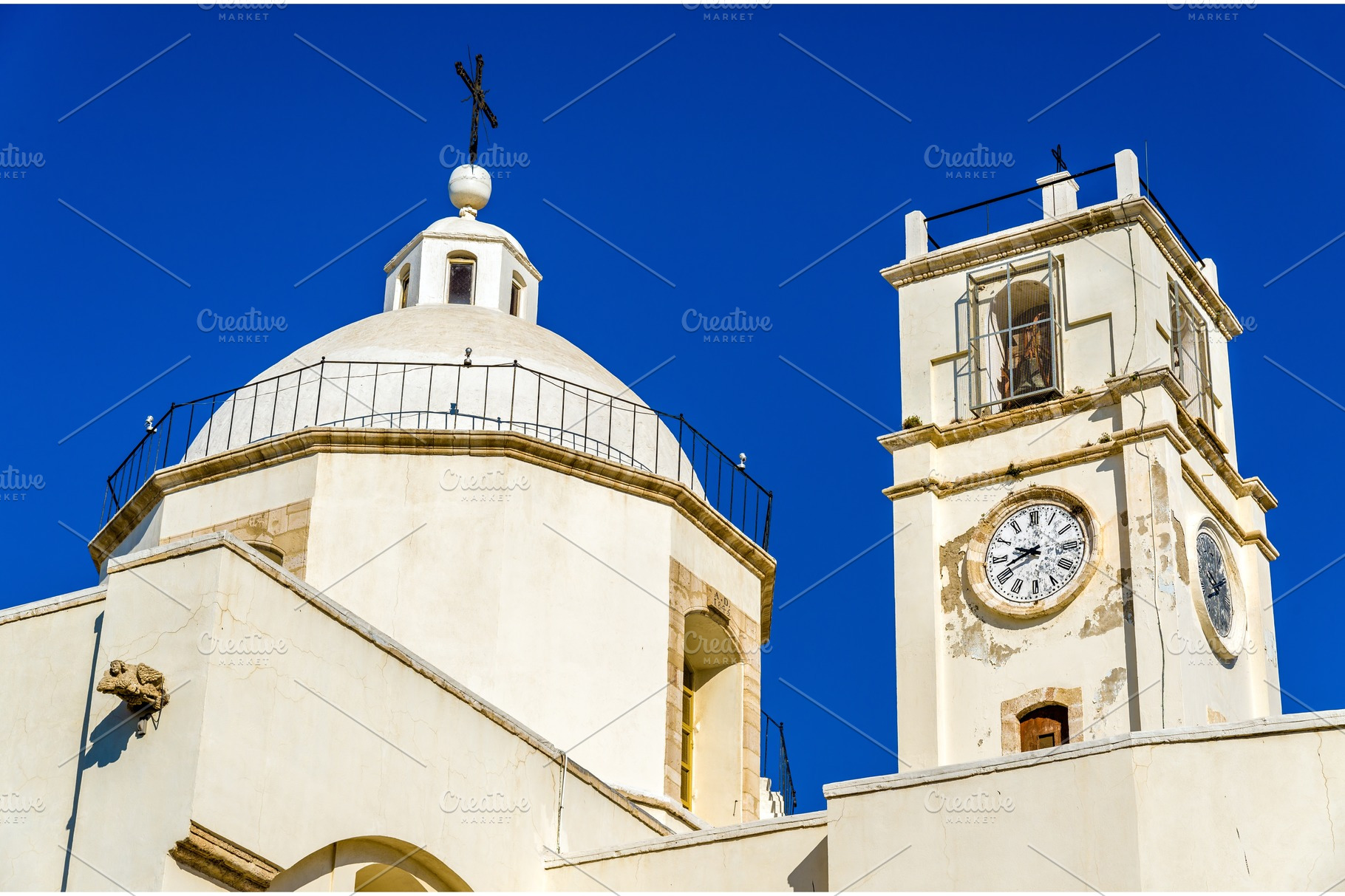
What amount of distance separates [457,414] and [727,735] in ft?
14.9

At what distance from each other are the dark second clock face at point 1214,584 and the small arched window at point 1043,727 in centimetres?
233

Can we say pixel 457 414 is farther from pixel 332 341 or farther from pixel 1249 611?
pixel 1249 611

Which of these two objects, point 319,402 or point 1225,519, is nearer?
point 319,402

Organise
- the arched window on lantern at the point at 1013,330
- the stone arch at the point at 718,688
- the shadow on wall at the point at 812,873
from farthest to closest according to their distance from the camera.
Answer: the arched window on lantern at the point at 1013,330
the stone arch at the point at 718,688
the shadow on wall at the point at 812,873

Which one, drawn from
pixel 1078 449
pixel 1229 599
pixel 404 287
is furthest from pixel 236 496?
pixel 1229 599

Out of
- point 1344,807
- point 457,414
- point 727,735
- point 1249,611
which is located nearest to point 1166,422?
point 1249,611

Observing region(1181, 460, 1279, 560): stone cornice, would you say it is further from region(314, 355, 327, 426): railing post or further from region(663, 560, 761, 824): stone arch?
region(314, 355, 327, 426): railing post

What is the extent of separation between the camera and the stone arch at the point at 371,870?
1348cm

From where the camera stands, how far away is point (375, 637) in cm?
1456

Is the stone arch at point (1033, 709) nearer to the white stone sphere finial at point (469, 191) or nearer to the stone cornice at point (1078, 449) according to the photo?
the stone cornice at point (1078, 449)

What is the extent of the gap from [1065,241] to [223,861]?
1454cm

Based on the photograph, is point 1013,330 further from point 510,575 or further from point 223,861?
point 223,861

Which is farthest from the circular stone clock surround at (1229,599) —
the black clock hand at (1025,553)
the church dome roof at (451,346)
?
the church dome roof at (451,346)

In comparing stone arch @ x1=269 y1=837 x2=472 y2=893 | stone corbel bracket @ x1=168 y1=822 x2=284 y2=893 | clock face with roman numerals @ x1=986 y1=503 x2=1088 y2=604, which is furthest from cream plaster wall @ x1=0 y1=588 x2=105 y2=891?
clock face with roman numerals @ x1=986 y1=503 x2=1088 y2=604
